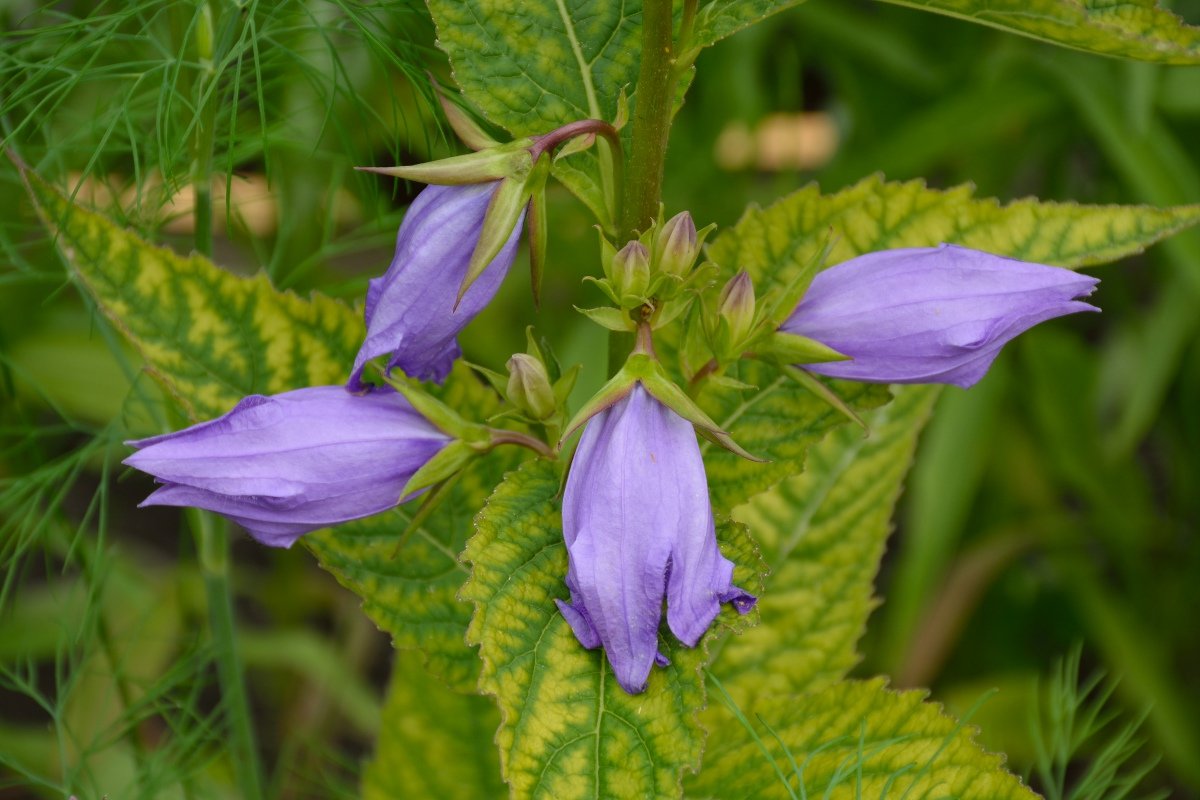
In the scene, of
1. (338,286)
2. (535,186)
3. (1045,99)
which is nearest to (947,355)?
(535,186)

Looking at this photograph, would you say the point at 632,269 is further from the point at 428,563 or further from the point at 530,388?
the point at 428,563

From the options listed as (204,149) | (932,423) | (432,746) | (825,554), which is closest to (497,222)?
(204,149)

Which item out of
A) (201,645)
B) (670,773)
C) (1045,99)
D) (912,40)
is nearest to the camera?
(670,773)

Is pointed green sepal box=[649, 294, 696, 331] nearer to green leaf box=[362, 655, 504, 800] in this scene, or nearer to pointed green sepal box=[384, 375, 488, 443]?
pointed green sepal box=[384, 375, 488, 443]

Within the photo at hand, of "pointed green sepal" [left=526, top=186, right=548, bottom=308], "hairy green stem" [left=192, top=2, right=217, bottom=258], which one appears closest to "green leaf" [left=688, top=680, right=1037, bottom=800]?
"pointed green sepal" [left=526, top=186, right=548, bottom=308]

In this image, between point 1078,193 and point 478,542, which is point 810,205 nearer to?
point 478,542
